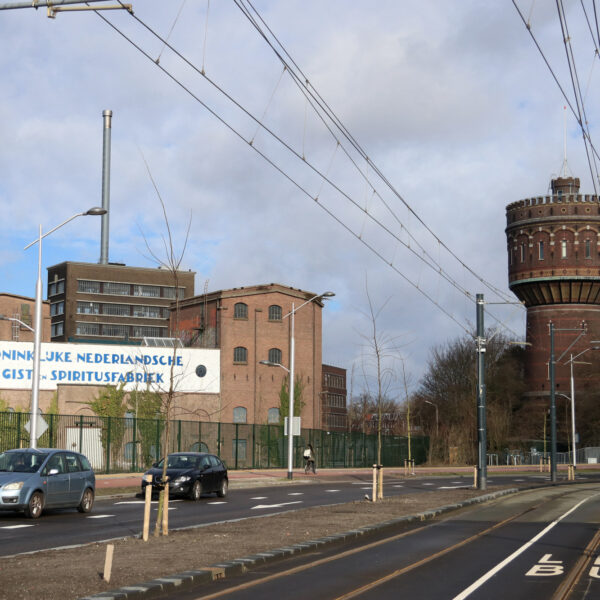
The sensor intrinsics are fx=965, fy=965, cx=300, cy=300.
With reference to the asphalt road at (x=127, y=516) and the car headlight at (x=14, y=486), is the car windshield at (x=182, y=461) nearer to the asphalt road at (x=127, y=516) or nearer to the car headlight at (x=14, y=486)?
the asphalt road at (x=127, y=516)

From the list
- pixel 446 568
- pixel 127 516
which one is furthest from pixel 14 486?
pixel 446 568

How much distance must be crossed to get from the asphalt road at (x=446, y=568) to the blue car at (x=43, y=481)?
830 centimetres

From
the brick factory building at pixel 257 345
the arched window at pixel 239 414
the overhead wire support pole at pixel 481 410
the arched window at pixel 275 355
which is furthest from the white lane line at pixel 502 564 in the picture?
the arched window at pixel 275 355

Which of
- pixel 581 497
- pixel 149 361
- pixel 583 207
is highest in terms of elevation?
pixel 583 207

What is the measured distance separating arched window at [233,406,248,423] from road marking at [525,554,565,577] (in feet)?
174

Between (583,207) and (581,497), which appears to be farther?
(583,207)

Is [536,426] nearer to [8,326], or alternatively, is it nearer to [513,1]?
[8,326]

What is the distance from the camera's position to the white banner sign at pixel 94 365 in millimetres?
61031

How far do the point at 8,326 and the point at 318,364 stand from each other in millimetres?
23595

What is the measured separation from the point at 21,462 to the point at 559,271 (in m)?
→ 70.6

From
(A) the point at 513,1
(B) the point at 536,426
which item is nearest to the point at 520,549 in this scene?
(A) the point at 513,1

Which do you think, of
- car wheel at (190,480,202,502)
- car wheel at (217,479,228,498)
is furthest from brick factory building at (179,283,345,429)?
car wheel at (190,480,202,502)

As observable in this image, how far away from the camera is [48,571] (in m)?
11.3

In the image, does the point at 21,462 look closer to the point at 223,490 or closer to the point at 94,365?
the point at 223,490
